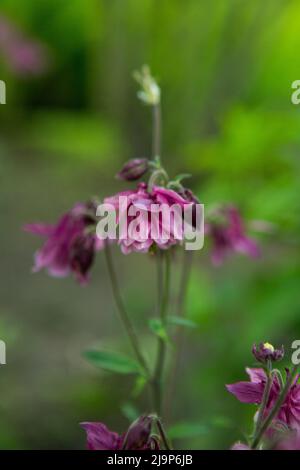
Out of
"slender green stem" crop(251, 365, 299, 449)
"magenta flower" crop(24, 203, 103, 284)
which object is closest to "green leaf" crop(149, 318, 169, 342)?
"magenta flower" crop(24, 203, 103, 284)

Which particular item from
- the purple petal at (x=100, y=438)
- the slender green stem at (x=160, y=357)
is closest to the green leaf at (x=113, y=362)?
the slender green stem at (x=160, y=357)

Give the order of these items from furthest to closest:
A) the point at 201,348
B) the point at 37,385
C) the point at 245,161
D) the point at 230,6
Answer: the point at 230,6
the point at 201,348
the point at 37,385
the point at 245,161

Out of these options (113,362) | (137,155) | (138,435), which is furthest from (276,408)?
(137,155)

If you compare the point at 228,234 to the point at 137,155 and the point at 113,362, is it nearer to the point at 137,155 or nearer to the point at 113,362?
the point at 113,362

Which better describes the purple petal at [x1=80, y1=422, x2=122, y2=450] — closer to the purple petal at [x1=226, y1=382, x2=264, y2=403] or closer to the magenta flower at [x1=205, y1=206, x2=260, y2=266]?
the purple petal at [x1=226, y1=382, x2=264, y2=403]

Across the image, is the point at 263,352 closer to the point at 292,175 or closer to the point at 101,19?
the point at 292,175

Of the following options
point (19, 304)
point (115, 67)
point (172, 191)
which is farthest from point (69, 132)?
point (172, 191)

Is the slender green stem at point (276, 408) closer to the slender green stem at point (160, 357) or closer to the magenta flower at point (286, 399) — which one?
the magenta flower at point (286, 399)
